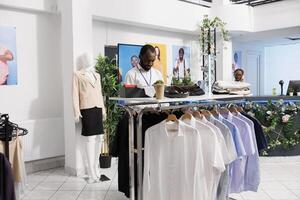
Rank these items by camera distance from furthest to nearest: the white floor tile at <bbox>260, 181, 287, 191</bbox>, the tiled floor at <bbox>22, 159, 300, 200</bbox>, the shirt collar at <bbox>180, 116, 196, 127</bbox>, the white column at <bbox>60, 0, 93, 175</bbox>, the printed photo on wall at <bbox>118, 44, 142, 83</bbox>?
the printed photo on wall at <bbox>118, 44, 142, 83</bbox>, the white column at <bbox>60, 0, 93, 175</bbox>, the white floor tile at <bbox>260, 181, 287, 191</bbox>, the tiled floor at <bbox>22, 159, 300, 200</bbox>, the shirt collar at <bbox>180, 116, 196, 127</bbox>

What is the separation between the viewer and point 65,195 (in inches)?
163

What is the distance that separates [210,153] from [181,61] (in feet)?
18.4

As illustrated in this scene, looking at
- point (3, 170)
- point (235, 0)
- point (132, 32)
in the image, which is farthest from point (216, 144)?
point (235, 0)

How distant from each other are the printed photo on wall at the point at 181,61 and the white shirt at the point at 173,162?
5316 mm

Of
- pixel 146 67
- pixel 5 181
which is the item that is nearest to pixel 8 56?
pixel 146 67

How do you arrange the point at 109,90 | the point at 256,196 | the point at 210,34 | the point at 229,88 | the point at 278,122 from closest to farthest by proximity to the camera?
1. the point at 229,88
2. the point at 256,196
3. the point at 109,90
4. the point at 278,122
5. the point at 210,34

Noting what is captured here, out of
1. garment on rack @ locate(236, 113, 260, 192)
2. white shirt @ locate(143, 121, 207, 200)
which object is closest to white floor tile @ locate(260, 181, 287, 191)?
garment on rack @ locate(236, 113, 260, 192)

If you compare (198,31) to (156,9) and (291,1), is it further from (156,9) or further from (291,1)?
(291,1)

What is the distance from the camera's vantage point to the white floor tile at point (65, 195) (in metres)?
4.03

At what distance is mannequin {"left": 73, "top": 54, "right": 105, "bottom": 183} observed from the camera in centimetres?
458

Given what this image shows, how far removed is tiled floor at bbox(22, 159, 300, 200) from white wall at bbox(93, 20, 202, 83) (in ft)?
7.89

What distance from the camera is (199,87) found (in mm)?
3111

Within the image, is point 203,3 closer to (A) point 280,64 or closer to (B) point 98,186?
(A) point 280,64

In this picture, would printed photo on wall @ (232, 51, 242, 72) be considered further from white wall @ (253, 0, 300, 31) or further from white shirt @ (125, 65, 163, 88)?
white shirt @ (125, 65, 163, 88)
